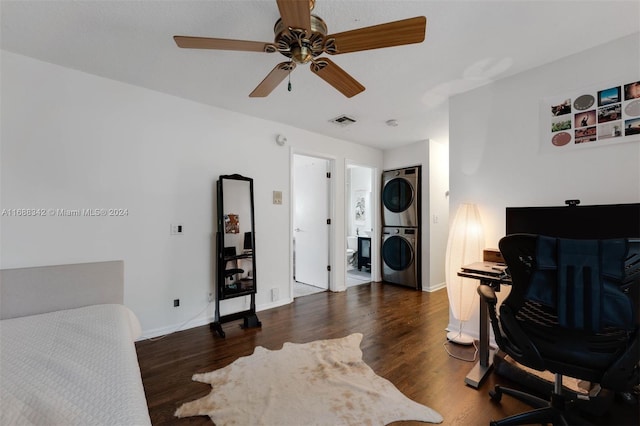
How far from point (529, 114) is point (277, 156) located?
2.68 metres

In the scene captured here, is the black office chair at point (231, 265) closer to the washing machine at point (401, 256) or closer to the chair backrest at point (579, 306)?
the chair backrest at point (579, 306)

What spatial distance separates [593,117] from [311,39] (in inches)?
85.1

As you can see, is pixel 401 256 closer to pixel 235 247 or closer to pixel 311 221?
pixel 311 221

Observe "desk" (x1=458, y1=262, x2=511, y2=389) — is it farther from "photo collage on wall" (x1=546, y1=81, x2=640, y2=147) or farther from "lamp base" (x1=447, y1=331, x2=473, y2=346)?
"photo collage on wall" (x1=546, y1=81, x2=640, y2=147)

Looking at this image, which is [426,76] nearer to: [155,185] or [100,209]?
[155,185]

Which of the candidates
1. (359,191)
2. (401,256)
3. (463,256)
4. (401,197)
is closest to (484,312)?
(463,256)

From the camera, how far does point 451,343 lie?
2547mm

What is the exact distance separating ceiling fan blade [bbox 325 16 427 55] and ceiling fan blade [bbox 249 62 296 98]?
302 millimetres

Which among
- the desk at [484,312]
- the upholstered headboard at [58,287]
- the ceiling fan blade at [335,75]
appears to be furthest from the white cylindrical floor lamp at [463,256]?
the upholstered headboard at [58,287]

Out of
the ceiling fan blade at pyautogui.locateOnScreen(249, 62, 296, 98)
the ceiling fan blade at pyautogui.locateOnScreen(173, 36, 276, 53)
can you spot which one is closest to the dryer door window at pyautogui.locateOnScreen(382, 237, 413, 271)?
the ceiling fan blade at pyautogui.locateOnScreen(249, 62, 296, 98)

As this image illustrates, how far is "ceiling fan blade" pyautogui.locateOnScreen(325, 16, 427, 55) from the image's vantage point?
129cm

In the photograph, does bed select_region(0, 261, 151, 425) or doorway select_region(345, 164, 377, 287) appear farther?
doorway select_region(345, 164, 377, 287)

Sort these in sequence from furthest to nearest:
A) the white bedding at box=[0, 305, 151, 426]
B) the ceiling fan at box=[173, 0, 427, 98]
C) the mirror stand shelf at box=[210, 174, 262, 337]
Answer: the mirror stand shelf at box=[210, 174, 262, 337]
the ceiling fan at box=[173, 0, 427, 98]
the white bedding at box=[0, 305, 151, 426]

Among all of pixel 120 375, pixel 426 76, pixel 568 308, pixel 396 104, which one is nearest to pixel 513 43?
pixel 426 76
